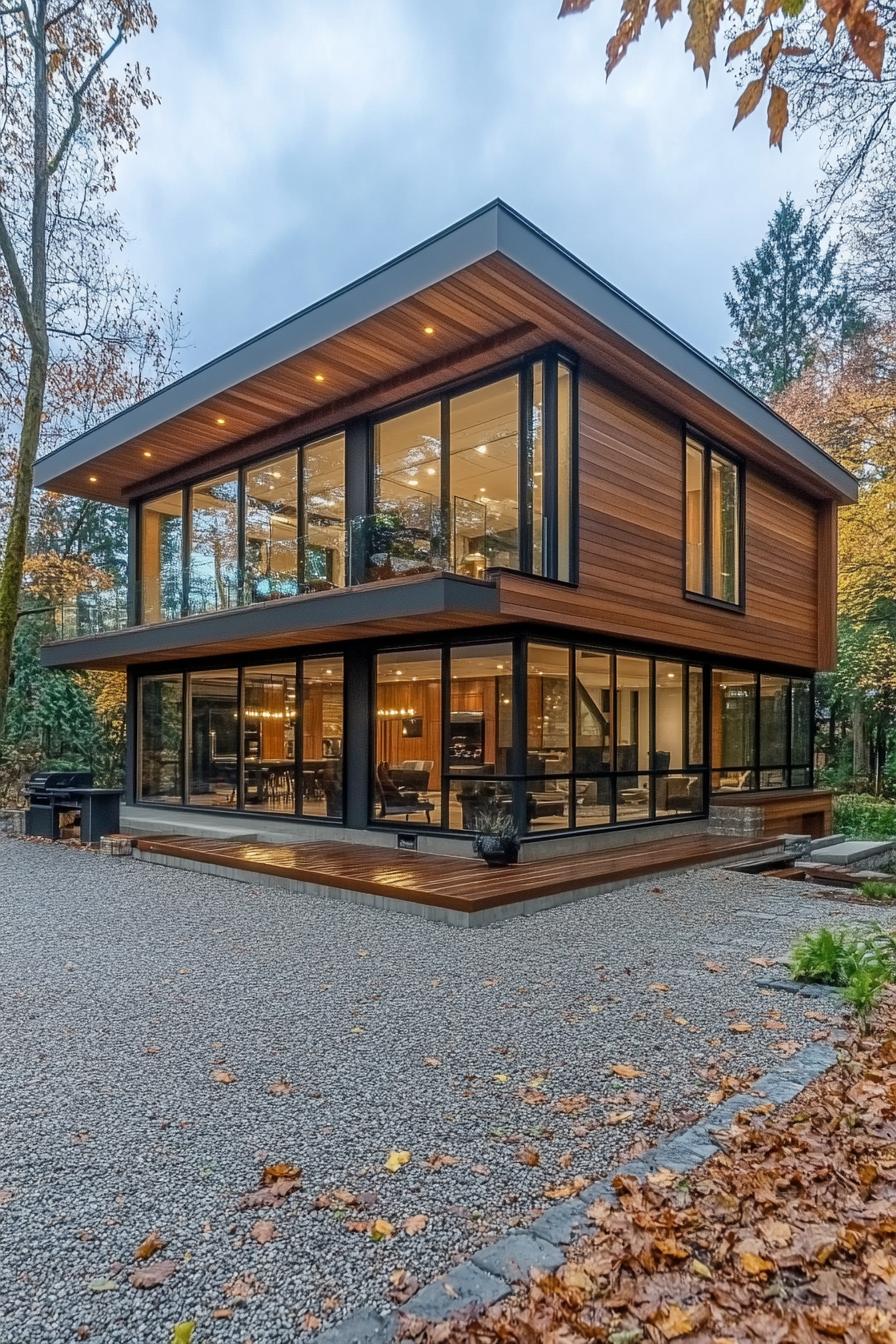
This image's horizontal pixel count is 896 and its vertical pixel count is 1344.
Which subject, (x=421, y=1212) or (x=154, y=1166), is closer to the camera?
(x=421, y=1212)

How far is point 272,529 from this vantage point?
38.7ft

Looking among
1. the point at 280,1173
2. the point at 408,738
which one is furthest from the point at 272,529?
the point at 280,1173

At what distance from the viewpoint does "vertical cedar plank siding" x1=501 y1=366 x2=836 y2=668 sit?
9031 mm

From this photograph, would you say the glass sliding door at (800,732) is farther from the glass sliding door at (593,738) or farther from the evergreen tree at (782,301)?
the evergreen tree at (782,301)

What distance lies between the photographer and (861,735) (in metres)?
20.7

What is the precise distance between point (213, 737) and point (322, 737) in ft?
8.58

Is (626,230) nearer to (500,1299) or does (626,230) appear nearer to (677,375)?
(677,375)

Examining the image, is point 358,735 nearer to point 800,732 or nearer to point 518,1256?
point 518,1256

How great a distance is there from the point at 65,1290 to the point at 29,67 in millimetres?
9077

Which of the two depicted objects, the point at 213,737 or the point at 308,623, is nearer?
the point at 308,623

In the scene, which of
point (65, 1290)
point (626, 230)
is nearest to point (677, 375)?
point (65, 1290)

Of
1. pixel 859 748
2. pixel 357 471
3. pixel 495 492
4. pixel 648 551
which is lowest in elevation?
pixel 859 748

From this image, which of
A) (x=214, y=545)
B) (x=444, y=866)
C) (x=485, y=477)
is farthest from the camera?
(x=214, y=545)

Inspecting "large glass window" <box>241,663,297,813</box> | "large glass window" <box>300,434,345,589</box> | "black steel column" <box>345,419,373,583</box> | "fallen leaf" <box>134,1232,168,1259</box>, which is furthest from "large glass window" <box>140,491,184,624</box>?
"fallen leaf" <box>134,1232,168,1259</box>
